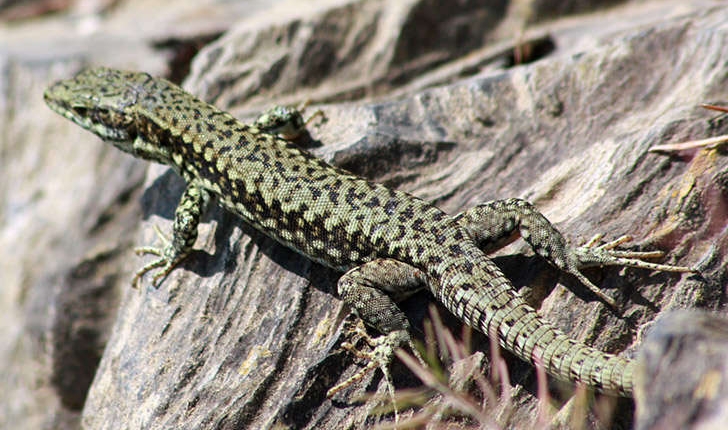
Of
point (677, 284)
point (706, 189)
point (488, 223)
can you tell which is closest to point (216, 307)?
point (488, 223)

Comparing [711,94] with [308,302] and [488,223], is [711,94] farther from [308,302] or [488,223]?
[308,302]

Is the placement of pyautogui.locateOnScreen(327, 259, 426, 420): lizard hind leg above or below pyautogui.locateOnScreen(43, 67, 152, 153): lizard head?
below

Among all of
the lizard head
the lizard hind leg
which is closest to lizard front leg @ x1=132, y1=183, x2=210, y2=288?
the lizard head

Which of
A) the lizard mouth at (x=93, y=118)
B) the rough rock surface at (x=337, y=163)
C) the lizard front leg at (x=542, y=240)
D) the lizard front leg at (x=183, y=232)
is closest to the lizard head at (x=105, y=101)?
the lizard mouth at (x=93, y=118)

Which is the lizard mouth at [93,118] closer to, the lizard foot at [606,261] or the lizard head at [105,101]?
the lizard head at [105,101]

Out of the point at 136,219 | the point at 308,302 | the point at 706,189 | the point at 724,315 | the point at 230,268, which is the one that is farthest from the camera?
the point at 136,219

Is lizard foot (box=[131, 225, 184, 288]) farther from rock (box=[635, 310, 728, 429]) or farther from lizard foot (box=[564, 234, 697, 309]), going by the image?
rock (box=[635, 310, 728, 429])
